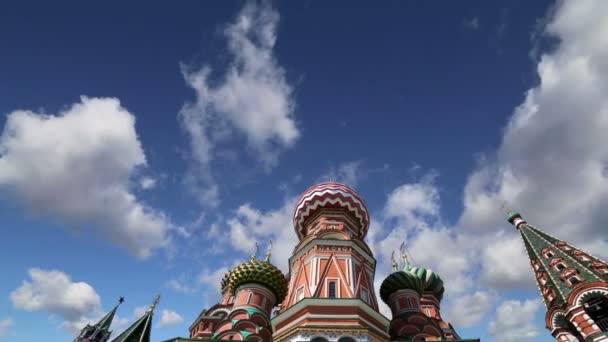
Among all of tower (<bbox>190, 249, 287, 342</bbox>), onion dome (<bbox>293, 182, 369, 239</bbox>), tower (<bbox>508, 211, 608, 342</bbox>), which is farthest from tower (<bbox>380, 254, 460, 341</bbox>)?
tower (<bbox>190, 249, 287, 342</bbox>)

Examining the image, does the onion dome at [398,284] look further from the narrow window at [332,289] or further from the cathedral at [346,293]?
the narrow window at [332,289]

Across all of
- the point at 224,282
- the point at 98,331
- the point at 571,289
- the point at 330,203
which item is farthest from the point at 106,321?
the point at 571,289

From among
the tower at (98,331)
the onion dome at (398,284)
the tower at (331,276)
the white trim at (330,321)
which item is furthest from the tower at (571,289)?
the tower at (98,331)

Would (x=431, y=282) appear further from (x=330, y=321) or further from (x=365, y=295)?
(x=330, y=321)

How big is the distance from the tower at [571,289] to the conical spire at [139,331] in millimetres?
27629

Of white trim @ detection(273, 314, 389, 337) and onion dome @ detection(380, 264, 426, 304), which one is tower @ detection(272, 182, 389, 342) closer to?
white trim @ detection(273, 314, 389, 337)

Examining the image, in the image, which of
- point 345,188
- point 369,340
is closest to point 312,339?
point 369,340

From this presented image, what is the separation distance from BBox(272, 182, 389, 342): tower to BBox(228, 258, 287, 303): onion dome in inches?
70.2

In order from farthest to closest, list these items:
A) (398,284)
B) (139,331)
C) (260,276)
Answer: (139,331) < (398,284) < (260,276)

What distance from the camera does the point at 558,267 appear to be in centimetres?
2280

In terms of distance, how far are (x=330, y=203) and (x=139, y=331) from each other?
57.5 feet

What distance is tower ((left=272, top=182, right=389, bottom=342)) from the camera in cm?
→ 1500

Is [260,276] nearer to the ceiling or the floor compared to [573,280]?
nearer to the floor

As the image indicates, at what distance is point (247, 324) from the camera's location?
17938 millimetres
